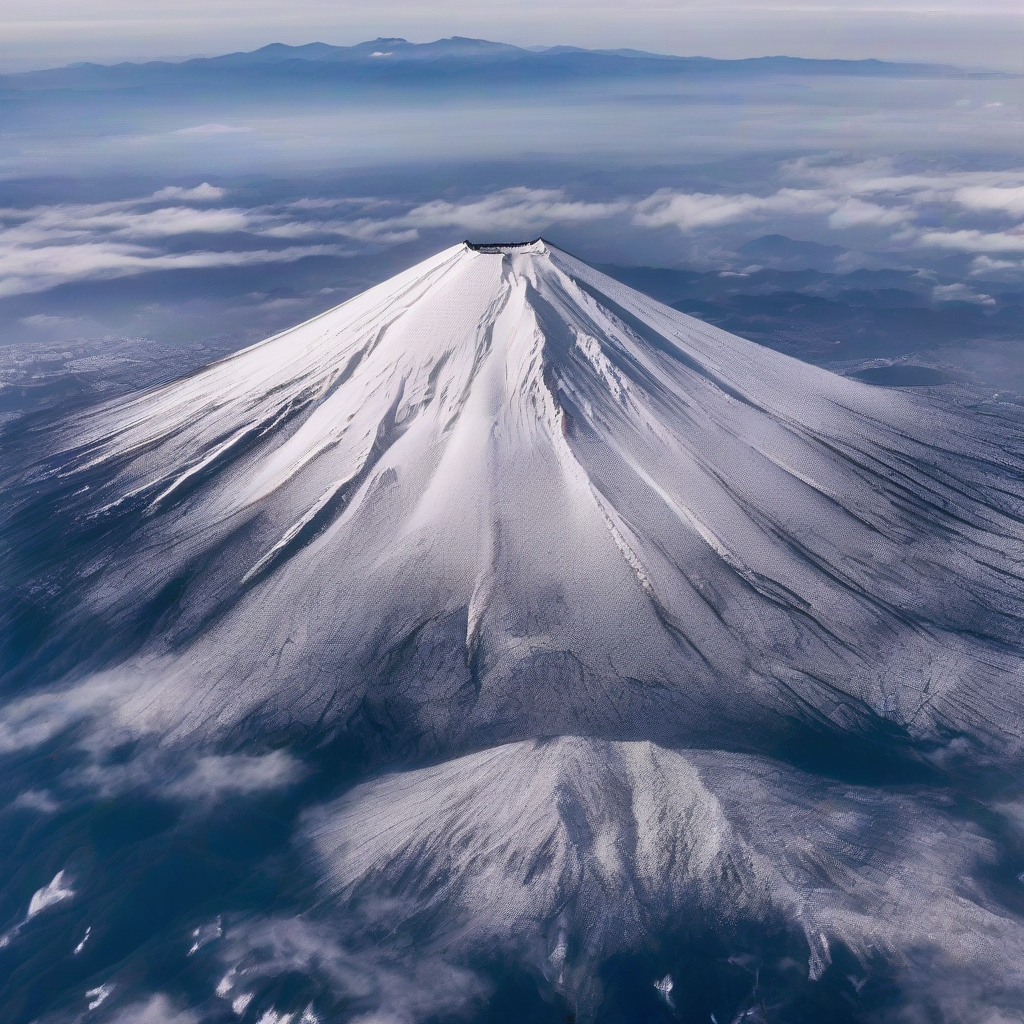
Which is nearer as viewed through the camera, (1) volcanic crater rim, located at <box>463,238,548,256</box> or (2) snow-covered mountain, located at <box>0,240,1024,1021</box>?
(2) snow-covered mountain, located at <box>0,240,1024,1021</box>

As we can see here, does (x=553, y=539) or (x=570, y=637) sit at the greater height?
(x=553, y=539)

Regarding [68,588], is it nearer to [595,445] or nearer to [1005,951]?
[595,445]

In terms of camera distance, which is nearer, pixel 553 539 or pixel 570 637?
pixel 570 637

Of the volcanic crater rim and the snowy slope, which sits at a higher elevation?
the volcanic crater rim

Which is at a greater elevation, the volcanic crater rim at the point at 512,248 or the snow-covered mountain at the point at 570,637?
the volcanic crater rim at the point at 512,248

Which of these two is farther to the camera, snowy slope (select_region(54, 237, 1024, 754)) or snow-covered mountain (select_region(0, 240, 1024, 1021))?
snowy slope (select_region(54, 237, 1024, 754))

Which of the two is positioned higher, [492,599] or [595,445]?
[595,445]

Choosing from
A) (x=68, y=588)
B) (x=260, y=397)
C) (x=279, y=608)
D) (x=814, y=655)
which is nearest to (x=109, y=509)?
(x=68, y=588)

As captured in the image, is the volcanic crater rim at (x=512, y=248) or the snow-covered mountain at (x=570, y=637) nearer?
the snow-covered mountain at (x=570, y=637)
